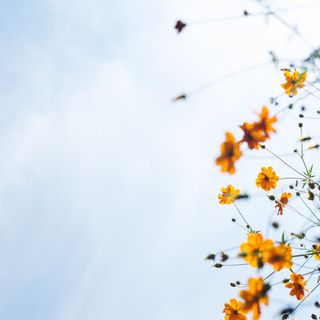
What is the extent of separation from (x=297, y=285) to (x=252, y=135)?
174cm

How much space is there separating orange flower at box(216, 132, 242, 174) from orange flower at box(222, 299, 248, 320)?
66.5 inches

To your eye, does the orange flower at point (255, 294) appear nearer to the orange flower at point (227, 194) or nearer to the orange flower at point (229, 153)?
the orange flower at point (229, 153)

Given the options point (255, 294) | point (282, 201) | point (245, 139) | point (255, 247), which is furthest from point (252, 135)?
point (282, 201)

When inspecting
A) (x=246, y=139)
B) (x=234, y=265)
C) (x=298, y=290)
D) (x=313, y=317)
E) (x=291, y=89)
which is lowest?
(x=313, y=317)

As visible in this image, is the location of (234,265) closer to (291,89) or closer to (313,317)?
(313,317)

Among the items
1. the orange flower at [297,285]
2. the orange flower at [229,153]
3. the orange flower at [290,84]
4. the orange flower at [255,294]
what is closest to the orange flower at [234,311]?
the orange flower at [297,285]

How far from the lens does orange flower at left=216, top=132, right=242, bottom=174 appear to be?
192 centimetres

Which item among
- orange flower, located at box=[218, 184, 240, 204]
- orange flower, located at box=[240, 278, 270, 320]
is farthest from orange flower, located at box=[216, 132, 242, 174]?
orange flower, located at box=[218, 184, 240, 204]

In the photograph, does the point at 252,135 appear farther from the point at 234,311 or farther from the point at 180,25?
the point at 234,311

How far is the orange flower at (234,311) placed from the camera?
10.3 ft

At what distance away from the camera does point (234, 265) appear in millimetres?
3062

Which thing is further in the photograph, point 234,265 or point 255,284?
point 234,265

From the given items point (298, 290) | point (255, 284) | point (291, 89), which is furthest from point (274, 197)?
point (255, 284)

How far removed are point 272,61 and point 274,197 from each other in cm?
186
